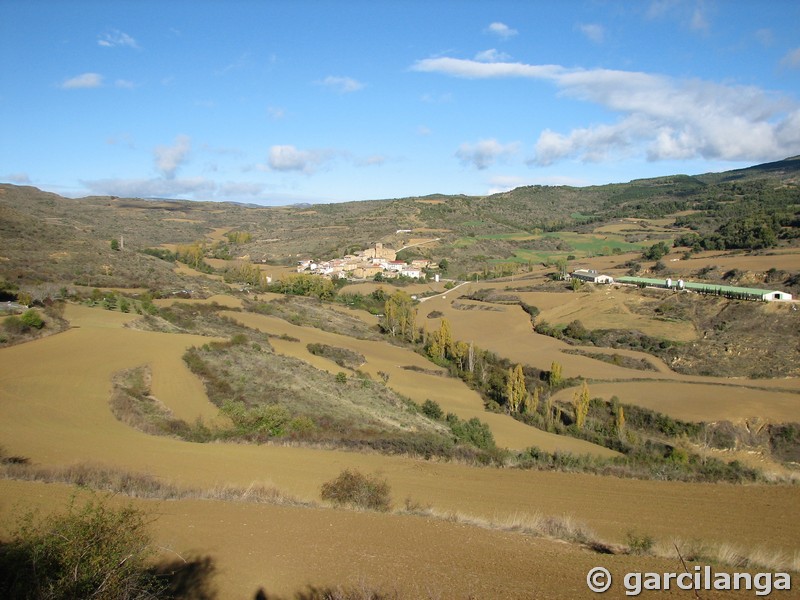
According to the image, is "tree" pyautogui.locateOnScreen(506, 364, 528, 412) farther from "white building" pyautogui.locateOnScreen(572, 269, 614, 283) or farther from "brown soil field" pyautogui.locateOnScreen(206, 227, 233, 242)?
"brown soil field" pyautogui.locateOnScreen(206, 227, 233, 242)

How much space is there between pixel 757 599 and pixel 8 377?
896 inches

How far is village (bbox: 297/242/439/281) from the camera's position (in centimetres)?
9412

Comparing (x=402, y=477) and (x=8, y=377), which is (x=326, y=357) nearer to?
(x=8, y=377)

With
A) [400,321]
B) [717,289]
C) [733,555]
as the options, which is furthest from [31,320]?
[717,289]

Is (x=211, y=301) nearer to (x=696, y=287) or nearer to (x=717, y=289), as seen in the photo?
(x=696, y=287)

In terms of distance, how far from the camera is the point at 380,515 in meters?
9.65

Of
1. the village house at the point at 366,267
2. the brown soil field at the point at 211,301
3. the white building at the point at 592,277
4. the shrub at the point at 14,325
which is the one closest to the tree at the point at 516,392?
the shrub at the point at 14,325

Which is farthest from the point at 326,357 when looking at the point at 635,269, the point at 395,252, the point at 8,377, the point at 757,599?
the point at 395,252

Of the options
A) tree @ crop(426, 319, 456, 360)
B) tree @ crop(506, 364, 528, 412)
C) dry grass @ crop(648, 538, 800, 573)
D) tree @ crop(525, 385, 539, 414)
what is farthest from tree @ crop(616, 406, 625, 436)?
dry grass @ crop(648, 538, 800, 573)

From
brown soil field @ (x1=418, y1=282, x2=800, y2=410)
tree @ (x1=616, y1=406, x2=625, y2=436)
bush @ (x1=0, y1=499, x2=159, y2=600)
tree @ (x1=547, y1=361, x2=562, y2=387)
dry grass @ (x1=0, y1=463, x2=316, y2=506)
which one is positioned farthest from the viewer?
tree @ (x1=547, y1=361, x2=562, y2=387)

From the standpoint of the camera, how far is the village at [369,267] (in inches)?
3706

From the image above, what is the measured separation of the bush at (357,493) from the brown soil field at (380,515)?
17.1 inches

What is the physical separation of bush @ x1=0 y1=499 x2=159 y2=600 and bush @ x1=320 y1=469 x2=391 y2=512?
16.5 ft

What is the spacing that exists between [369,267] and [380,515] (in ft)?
293
